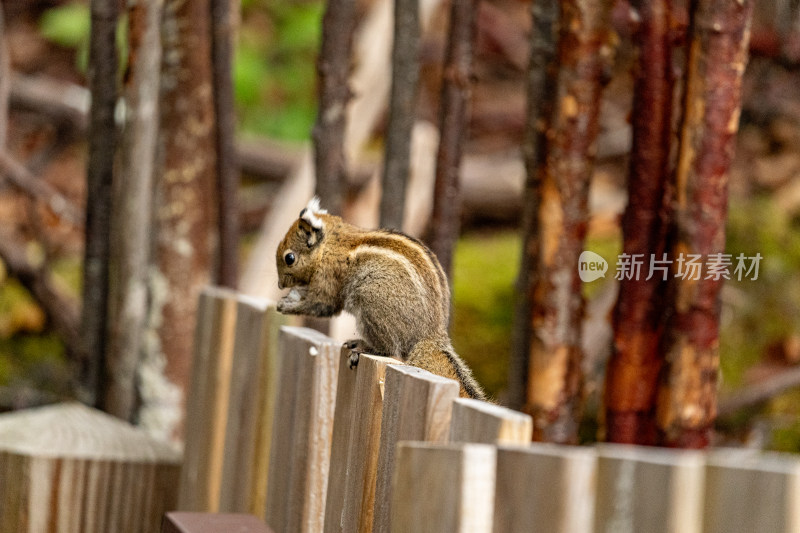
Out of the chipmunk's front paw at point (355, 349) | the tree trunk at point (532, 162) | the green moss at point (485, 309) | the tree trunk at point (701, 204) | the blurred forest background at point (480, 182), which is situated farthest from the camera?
the green moss at point (485, 309)

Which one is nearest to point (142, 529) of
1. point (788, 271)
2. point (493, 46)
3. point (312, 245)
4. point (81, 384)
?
point (81, 384)

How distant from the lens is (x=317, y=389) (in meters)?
2.11

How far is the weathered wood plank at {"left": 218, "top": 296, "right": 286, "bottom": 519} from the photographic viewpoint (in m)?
2.54

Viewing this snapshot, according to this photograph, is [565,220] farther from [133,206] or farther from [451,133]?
[133,206]

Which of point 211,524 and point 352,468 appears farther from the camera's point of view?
point 211,524

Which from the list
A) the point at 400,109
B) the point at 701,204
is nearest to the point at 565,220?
the point at 701,204

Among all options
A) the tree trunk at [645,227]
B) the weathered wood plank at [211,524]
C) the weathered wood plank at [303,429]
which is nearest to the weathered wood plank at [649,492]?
the weathered wood plank at [303,429]

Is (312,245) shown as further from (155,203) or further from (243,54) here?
(243,54)

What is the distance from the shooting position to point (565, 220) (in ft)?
8.77

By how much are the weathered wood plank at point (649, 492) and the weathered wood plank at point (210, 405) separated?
5.65ft

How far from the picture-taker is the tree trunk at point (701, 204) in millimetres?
2332

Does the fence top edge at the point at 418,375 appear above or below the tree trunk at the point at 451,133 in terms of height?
below

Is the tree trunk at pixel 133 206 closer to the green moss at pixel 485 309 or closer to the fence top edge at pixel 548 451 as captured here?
the green moss at pixel 485 309

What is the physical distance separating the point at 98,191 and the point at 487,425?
244cm
